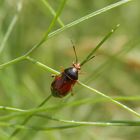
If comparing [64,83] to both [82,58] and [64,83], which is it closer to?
[64,83]

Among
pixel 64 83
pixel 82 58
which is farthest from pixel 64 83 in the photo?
pixel 82 58

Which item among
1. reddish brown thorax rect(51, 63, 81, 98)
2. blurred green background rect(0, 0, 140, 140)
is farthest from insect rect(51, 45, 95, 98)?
blurred green background rect(0, 0, 140, 140)

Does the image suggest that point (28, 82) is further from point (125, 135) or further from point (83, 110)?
point (125, 135)

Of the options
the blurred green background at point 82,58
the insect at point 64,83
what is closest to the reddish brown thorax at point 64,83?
the insect at point 64,83

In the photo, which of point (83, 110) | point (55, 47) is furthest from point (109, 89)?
point (55, 47)

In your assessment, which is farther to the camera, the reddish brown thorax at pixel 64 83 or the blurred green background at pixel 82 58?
the blurred green background at pixel 82 58

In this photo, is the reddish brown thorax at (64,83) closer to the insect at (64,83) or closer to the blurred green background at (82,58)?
the insect at (64,83)

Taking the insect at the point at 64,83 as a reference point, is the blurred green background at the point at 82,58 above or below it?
above

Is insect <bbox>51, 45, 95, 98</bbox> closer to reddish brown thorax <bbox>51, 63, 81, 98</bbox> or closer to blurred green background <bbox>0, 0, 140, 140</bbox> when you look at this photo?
reddish brown thorax <bbox>51, 63, 81, 98</bbox>

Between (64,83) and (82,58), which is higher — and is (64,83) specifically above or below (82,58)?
below
